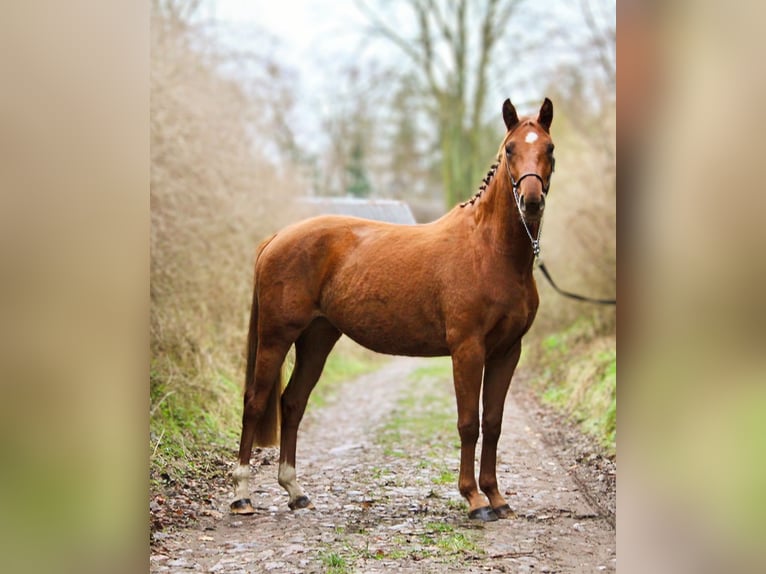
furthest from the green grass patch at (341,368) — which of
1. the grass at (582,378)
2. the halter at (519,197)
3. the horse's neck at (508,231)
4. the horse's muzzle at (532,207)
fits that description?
the horse's muzzle at (532,207)

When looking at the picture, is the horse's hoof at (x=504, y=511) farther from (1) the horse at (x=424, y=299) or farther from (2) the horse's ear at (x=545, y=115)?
(2) the horse's ear at (x=545, y=115)

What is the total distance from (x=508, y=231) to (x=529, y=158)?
18.6 inches

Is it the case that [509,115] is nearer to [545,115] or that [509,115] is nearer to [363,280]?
[545,115]

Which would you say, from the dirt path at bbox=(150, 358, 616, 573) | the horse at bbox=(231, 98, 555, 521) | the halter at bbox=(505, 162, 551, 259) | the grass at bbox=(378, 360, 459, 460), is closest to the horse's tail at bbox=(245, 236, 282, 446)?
the horse at bbox=(231, 98, 555, 521)

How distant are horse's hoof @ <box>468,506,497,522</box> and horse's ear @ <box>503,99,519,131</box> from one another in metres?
2.04

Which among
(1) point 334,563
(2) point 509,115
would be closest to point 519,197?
(2) point 509,115

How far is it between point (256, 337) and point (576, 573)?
2.35 meters

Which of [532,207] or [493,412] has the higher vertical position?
[532,207]

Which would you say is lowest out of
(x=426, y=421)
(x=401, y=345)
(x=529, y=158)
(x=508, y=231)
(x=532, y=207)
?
(x=426, y=421)

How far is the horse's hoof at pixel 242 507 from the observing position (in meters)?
4.47

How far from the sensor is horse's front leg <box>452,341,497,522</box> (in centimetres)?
417

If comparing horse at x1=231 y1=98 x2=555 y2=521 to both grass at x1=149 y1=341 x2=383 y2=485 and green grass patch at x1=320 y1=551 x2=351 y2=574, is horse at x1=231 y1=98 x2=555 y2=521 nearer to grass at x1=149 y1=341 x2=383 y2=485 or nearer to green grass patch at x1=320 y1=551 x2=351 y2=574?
grass at x1=149 y1=341 x2=383 y2=485

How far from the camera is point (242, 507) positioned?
449cm
